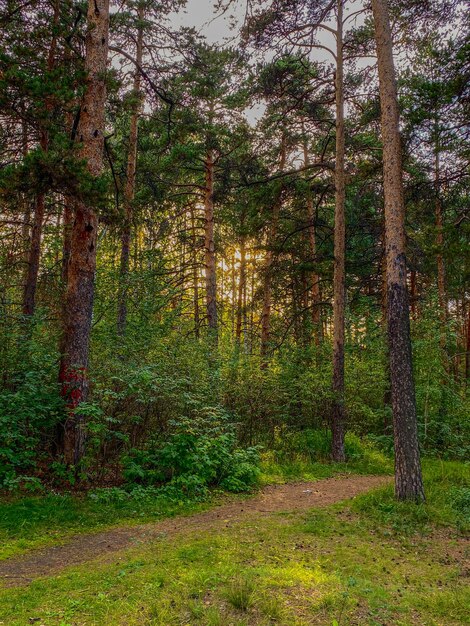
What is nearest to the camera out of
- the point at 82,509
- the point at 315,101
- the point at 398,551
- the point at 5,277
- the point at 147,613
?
the point at 147,613

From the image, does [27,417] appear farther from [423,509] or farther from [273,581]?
[423,509]

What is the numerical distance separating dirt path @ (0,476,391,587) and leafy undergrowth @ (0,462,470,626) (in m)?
0.28

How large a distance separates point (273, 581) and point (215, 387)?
5.51 meters

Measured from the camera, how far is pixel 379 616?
10.9 feet

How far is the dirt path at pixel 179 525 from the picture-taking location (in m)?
4.15

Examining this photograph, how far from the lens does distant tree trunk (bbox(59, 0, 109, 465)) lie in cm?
662

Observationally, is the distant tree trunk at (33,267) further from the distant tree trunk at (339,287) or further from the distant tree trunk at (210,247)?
the distant tree trunk at (339,287)

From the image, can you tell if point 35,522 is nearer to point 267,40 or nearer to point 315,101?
point 267,40

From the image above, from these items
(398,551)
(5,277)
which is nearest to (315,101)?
(5,277)

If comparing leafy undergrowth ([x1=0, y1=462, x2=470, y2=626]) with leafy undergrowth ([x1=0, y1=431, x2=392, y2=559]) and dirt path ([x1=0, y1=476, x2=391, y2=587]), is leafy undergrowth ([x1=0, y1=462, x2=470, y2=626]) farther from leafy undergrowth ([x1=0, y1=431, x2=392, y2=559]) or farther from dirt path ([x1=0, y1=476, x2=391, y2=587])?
leafy undergrowth ([x1=0, y1=431, x2=392, y2=559])

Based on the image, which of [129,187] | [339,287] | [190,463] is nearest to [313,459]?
[190,463]

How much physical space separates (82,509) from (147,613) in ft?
9.59

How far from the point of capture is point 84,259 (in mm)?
7008

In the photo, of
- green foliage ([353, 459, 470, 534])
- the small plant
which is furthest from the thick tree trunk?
the small plant
